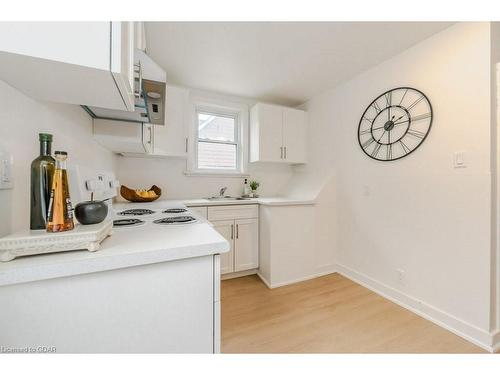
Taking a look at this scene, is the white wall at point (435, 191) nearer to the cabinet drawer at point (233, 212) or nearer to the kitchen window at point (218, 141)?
the cabinet drawer at point (233, 212)

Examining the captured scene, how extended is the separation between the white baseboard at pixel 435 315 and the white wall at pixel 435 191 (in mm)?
Answer: 23

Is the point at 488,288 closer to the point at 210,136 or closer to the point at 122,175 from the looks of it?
the point at 210,136

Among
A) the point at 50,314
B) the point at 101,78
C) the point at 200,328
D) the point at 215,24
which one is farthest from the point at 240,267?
the point at 215,24

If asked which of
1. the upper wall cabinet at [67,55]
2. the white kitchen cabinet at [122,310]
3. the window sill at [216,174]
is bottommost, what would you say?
the white kitchen cabinet at [122,310]

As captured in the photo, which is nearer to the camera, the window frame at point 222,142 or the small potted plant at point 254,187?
the window frame at point 222,142

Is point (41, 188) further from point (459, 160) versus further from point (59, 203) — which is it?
point (459, 160)

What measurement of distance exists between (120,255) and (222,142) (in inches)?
97.8

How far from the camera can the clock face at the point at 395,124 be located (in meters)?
1.74

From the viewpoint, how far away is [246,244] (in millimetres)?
2430

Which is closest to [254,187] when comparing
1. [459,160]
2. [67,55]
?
[459,160]

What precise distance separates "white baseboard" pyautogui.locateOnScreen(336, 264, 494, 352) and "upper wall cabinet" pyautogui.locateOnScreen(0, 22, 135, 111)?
251 centimetres

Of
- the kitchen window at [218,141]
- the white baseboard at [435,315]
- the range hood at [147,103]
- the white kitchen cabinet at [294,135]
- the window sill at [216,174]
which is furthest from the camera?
the white kitchen cabinet at [294,135]

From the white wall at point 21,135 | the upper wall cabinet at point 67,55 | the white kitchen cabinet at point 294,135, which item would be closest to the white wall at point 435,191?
the white kitchen cabinet at point 294,135
